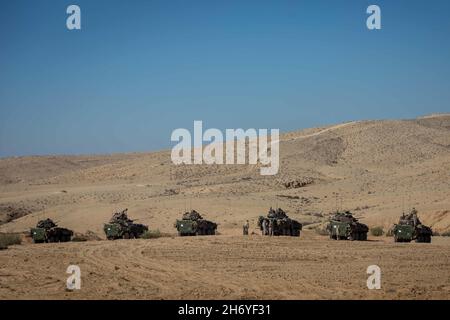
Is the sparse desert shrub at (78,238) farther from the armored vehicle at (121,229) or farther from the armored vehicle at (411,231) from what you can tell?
the armored vehicle at (411,231)

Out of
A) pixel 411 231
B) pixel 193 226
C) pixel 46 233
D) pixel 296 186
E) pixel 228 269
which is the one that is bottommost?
pixel 228 269

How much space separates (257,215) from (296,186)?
48.5 feet

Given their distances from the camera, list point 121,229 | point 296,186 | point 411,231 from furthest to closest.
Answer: point 296,186 < point 121,229 < point 411,231

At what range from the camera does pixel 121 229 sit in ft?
103

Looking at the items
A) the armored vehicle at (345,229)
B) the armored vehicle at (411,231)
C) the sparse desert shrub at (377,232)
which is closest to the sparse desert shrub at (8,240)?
the armored vehicle at (345,229)

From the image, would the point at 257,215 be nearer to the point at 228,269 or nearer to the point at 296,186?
the point at 296,186

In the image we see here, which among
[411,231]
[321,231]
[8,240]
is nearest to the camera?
[411,231]

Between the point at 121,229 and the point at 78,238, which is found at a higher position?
the point at 121,229

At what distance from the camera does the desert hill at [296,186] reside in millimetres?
41375

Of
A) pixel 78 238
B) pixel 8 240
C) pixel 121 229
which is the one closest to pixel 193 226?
pixel 121 229

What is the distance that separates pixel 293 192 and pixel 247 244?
967 inches

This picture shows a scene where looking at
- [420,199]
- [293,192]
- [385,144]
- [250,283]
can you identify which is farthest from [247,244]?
[385,144]

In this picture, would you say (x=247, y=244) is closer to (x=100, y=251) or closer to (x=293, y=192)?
(x=100, y=251)

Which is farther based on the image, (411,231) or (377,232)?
(377,232)
